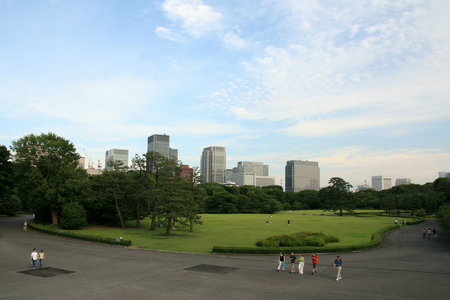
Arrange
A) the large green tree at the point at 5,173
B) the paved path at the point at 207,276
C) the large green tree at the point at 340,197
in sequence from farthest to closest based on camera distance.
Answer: the large green tree at the point at 340,197 < the large green tree at the point at 5,173 < the paved path at the point at 207,276

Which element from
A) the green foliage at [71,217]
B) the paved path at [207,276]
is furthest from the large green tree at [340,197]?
the green foliage at [71,217]

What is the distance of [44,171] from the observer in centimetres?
5409

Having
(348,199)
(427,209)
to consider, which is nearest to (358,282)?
(348,199)

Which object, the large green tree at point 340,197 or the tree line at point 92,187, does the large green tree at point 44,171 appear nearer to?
the tree line at point 92,187

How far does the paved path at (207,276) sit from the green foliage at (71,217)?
1507 cm

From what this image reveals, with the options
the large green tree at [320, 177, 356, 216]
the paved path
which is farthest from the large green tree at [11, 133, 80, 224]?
the large green tree at [320, 177, 356, 216]

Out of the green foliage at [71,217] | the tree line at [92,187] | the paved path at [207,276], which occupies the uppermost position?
the tree line at [92,187]

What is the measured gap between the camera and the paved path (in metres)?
18.0

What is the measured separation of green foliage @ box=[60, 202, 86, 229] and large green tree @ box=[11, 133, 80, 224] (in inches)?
124

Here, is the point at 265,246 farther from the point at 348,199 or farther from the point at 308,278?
the point at 348,199

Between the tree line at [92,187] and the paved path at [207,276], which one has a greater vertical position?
the tree line at [92,187]

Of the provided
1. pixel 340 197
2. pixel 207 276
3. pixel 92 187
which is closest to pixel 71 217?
pixel 92 187

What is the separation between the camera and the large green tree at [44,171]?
167 feet

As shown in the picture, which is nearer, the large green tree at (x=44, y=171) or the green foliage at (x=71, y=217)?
the green foliage at (x=71, y=217)
